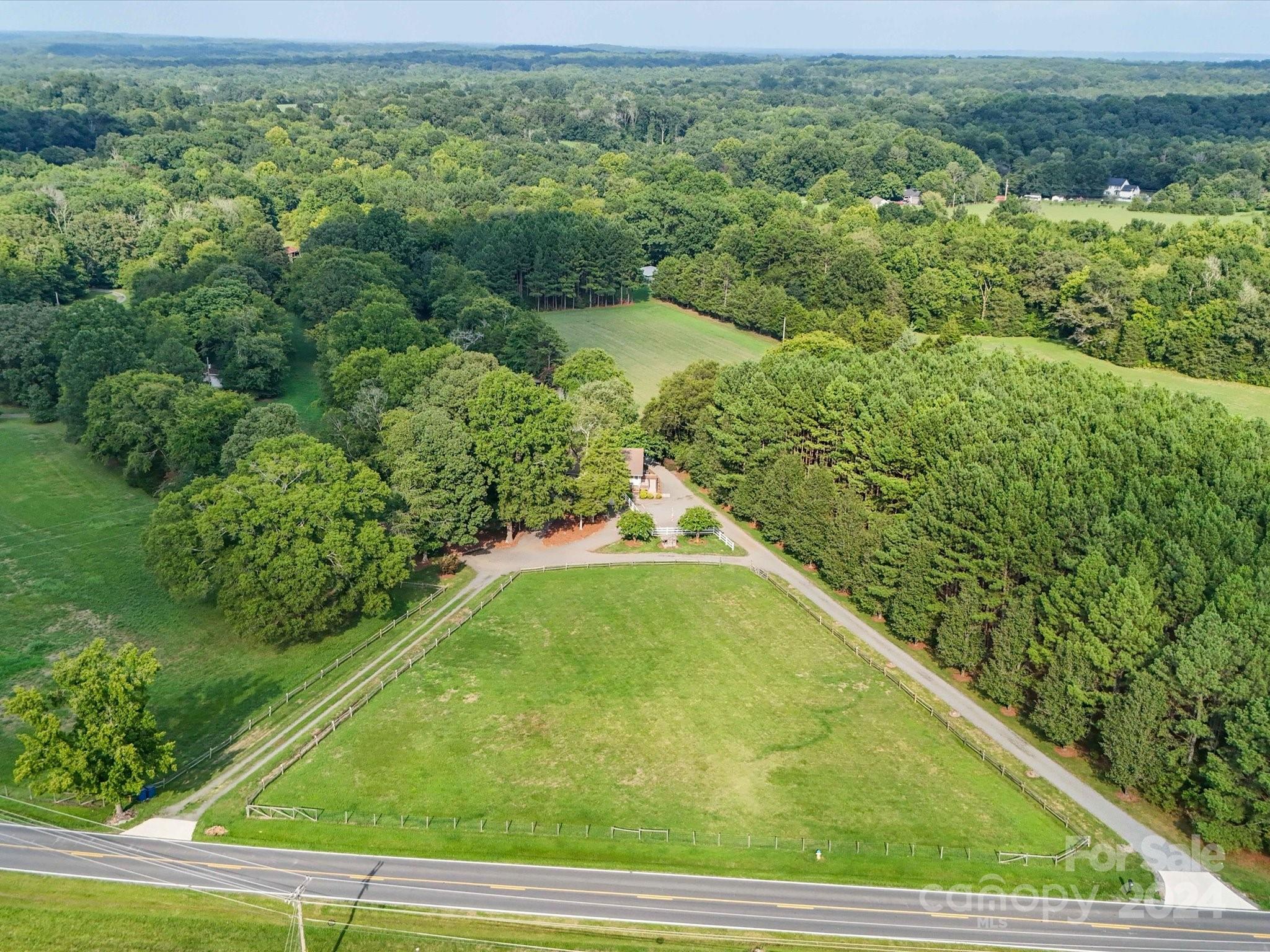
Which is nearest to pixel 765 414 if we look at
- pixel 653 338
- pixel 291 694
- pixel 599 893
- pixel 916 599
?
pixel 916 599

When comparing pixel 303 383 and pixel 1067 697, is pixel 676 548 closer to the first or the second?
pixel 1067 697

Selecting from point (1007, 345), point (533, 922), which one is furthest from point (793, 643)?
point (1007, 345)

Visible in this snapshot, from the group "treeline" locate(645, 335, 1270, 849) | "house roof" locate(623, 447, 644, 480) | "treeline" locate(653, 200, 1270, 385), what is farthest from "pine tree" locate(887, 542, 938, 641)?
"treeline" locate(653, 200, 1270, 385)

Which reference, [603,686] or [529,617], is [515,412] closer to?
[529,617]

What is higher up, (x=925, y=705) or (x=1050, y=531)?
(x=1050, y=531)

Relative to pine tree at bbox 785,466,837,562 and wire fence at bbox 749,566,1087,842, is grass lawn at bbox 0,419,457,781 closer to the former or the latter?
wire fence at bbox 749,566,1087,842

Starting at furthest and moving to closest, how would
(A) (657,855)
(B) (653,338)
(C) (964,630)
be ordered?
(B) (653,338), (C) (964,630), (A) (657,855)

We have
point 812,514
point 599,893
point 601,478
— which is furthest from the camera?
point 601,478
